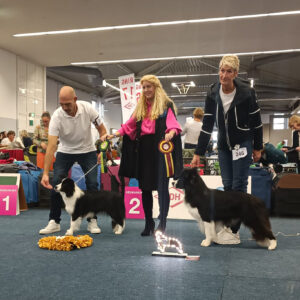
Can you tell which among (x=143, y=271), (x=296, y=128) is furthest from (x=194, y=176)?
(x=296, y=128)

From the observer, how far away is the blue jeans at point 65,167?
3.36m

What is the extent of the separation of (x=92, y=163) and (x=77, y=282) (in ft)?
5.12

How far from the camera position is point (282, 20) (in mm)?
7309

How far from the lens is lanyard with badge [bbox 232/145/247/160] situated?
9.26ft

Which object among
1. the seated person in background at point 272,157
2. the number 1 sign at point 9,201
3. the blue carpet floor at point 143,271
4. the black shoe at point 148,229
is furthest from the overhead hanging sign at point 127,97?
the blue carpet floor at point 143,271

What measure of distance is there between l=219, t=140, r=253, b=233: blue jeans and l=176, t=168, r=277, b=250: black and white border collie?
0.11 meters

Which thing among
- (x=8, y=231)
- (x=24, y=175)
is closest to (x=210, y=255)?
(x=8, y=231)

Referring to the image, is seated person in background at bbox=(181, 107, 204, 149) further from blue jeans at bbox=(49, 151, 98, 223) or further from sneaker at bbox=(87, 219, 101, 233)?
sneaker at bbox=(87, 219, 101, 233)

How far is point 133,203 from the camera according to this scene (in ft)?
13.9

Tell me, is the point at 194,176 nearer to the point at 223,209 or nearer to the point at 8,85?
the point at 223,209

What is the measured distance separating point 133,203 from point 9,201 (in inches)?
64.9

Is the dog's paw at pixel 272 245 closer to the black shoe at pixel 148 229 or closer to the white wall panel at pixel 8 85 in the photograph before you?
the black shoe at pixel 148 229

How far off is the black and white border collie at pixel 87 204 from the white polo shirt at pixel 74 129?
34 centimetres

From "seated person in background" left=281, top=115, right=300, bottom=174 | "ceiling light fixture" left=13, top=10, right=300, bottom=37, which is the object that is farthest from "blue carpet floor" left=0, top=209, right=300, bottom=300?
"ceiling light fixture" left=13, top=10, right=300, bottom=37
